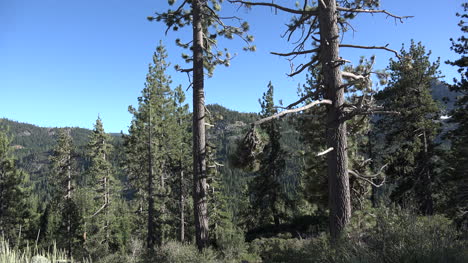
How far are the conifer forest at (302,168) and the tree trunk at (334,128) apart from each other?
0.8 inches

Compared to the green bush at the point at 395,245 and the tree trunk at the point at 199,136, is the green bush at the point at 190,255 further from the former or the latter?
the green bush at the point at 395,245

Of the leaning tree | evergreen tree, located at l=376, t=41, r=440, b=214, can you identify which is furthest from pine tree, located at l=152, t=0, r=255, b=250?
evergreen tree, located at l=376, t=41, r=440, b=214

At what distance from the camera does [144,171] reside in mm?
27859

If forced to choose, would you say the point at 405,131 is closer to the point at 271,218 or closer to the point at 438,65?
the point at 438,65

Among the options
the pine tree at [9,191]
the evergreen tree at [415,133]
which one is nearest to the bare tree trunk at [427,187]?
the evergreen tree at [415,133]

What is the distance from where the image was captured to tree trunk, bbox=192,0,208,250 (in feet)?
31.7

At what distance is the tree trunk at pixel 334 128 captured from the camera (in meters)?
5.44

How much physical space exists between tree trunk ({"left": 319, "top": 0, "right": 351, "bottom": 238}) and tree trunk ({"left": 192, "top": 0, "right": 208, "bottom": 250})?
16.7 feet

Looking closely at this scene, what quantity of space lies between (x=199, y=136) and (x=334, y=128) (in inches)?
211

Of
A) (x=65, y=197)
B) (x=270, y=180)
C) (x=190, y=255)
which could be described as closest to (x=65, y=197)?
(x=65, y=197)

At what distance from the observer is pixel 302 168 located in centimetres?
2662

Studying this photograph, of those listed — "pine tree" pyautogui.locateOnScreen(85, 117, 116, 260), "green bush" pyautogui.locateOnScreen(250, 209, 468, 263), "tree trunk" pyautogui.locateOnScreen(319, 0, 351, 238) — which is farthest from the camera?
"pine tree" pyautogui.locateOnScreen(85, 117, 116, 260)

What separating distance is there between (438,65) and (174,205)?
2648 cm

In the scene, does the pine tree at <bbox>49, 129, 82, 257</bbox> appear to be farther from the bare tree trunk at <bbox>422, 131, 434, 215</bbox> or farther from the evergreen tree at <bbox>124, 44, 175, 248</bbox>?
the bare tree trunk at <bbox>422, 131, 434, 215</bbox>
